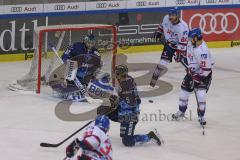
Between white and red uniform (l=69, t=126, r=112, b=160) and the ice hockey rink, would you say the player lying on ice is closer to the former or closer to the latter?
the ice hockey rink

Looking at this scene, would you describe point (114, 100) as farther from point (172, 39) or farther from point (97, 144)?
point (172, 39)

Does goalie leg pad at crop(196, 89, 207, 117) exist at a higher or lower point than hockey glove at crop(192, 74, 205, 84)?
lower

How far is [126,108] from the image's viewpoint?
28.9 feet

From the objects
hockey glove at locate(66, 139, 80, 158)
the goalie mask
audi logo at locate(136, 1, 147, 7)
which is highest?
audi logo at locate(136, 1, 147, 7)

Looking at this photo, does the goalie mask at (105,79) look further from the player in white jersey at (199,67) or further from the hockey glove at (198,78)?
the hockey glove at (198,78)

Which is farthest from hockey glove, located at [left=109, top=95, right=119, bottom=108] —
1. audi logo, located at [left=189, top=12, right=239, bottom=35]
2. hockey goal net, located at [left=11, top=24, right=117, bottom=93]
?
audi logo, located at [left=189, top=12, right=239, bottom=35]

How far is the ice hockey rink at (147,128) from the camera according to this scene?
8.73m

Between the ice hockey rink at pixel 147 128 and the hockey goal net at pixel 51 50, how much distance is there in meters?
0.41

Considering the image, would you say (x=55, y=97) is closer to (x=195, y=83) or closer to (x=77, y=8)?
(x=195, y=83)

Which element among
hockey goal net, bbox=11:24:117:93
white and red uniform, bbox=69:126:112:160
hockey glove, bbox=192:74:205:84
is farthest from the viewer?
hockey goal net, bbox=11:24:117:93

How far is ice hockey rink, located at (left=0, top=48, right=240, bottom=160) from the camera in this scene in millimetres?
8727

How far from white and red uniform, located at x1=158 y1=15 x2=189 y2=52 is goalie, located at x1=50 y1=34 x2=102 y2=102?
1.69m

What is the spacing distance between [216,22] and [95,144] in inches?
476

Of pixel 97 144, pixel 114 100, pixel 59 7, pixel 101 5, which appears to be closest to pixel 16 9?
pixel 59 7
